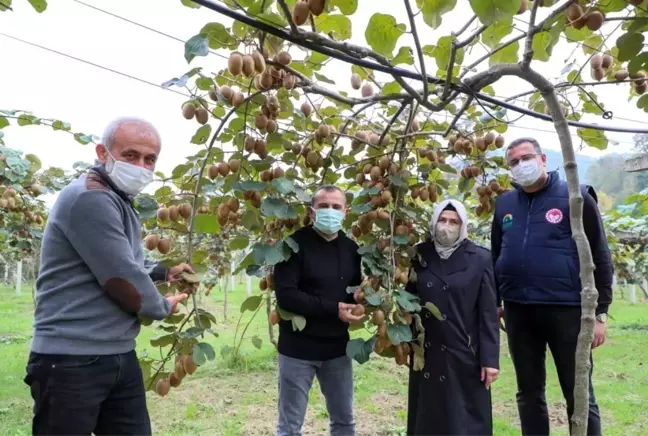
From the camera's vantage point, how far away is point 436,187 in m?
2.51

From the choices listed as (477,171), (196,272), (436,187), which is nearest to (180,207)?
(196,272)

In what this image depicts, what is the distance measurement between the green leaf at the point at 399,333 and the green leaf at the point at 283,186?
0.66 metres

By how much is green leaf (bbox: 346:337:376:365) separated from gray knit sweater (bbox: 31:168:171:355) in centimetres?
86

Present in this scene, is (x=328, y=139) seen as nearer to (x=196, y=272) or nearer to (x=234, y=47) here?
(x=234, y=47)

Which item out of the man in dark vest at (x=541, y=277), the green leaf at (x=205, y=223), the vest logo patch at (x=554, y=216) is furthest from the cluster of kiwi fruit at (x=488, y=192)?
the green leaf at (x=205, y=223)

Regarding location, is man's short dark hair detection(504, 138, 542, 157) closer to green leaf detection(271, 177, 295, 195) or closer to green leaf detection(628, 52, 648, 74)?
green leaf detection(628, 52, 648, 74)

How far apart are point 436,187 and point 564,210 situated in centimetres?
59

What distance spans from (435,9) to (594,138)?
1538mm

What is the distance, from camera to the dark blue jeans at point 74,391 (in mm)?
1351

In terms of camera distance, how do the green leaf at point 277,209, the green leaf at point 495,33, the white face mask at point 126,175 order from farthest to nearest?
the green leaf at point 277,209 → the green leaf at point 495,33 → the white face mask at point 126,175

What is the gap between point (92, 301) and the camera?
1.41m

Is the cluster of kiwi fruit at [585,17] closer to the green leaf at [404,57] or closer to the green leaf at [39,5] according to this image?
the green leaf at [404,57]

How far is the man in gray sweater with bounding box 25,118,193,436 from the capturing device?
4.48ft

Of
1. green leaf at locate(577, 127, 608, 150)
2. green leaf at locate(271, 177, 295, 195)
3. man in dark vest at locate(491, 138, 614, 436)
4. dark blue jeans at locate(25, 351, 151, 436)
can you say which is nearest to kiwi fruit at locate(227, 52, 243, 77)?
green leaf at locate(271, 177, 295, 195)
